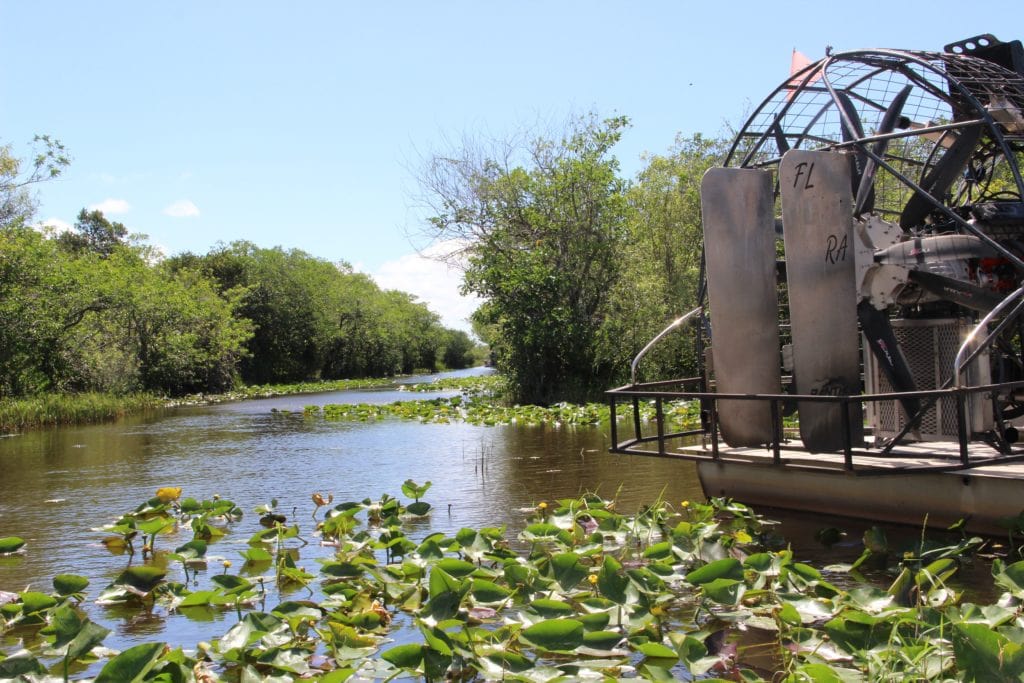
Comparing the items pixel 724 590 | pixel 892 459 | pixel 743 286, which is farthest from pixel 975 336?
pixel 724 590

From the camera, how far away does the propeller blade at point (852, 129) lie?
815 centimetres

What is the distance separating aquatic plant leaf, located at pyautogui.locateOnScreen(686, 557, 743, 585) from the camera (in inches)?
212

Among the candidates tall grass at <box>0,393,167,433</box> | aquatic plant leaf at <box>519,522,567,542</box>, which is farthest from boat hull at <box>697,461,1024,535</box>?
tall grass at <box>0,393,167,433</box>

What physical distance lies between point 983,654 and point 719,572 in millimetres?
1772

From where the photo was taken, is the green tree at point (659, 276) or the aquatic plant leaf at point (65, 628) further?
the green tree at point (659, 276)

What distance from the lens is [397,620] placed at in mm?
6207

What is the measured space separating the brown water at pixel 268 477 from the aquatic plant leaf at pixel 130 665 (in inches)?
Result: 66.5

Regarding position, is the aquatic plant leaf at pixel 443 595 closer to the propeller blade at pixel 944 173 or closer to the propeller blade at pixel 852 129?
the propeller blade at pixel 852 129

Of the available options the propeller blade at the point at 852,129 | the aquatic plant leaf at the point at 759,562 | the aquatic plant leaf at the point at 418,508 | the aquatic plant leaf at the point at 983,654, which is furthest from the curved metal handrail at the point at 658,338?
the aquatic plant leaf at the point at 983,654

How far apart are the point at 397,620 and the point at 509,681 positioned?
2.02 meters

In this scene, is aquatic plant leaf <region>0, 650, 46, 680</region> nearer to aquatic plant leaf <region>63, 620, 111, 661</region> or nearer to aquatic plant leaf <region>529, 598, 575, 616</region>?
aquatic plant leaf <region>63, 620, 111, 661</region>

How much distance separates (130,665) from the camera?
4.27m

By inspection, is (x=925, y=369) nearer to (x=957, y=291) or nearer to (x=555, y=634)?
(x=957, y=291)

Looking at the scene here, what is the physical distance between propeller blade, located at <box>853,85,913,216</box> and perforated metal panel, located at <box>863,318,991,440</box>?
1225mm
